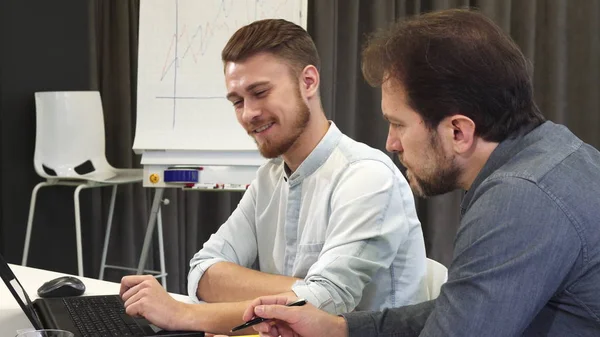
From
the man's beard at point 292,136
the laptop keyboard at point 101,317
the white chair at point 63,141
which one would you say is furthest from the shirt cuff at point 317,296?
the white chair at point 63,141

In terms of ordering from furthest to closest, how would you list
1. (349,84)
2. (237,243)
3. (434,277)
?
1. (349,84)
2. (237,243)
3. (434,277)

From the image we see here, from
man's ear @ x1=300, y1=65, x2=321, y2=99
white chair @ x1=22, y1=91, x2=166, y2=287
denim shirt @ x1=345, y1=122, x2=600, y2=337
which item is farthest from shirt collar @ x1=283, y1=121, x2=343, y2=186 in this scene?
white chair @ x1=22, y1=91, x2=166, y2=287

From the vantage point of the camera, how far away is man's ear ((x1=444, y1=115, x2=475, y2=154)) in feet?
3.82

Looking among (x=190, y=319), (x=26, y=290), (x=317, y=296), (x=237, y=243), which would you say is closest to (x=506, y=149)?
(x=317, y=296)

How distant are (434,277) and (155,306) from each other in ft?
2.23

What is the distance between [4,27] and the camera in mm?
4180

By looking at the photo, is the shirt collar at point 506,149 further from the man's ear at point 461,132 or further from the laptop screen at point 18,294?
the laptop screen at point 18,294

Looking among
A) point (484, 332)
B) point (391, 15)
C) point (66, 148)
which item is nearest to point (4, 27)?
point (66, 148)

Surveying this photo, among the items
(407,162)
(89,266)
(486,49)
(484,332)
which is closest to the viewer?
(484,332)

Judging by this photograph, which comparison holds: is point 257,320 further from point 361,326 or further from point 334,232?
point 334,232

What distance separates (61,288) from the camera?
1.84m

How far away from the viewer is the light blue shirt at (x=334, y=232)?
5.31 feet

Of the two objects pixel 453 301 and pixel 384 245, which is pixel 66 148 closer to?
pixel 384 245

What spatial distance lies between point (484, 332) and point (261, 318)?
0.43 meters
